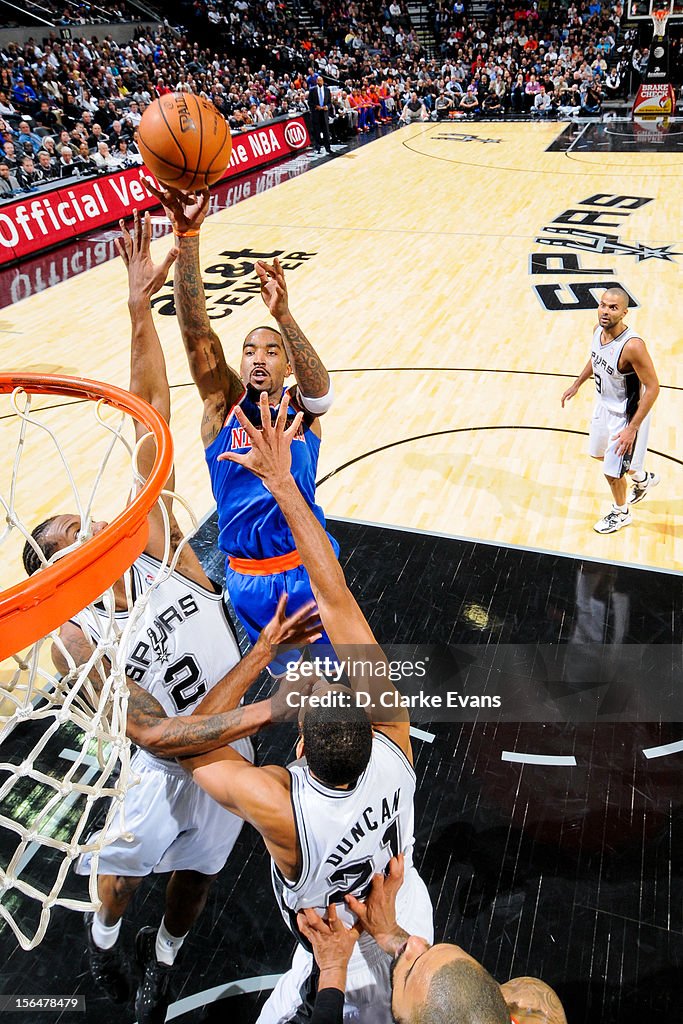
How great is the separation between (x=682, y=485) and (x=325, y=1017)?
4.54 meters

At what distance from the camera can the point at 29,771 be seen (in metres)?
2.02

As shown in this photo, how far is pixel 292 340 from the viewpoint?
3.26 metres

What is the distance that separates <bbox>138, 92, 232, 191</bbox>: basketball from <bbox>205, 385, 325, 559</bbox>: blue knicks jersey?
1576mm

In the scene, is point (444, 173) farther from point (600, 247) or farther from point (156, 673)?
point (156, 673)

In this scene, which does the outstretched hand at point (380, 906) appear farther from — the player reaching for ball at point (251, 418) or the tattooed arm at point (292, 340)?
the tattooed arm at point (292, 340)

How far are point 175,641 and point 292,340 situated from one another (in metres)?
1.28

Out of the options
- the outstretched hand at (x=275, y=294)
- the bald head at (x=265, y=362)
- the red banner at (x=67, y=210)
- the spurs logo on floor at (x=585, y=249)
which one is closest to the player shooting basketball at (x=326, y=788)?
the outstretched hand at (x=275, y=294)

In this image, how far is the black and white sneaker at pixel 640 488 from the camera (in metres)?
5.44

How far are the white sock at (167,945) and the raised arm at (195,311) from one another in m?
1.92

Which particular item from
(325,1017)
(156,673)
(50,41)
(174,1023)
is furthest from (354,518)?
(50,41)

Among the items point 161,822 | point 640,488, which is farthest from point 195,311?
point 640,488

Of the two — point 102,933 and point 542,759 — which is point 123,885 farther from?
point 542,759

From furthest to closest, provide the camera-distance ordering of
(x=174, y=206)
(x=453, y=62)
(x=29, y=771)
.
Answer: (x=453, y=62), (x=174, y=206), (x=29, y=771)

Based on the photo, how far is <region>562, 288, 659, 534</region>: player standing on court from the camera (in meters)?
4.73
